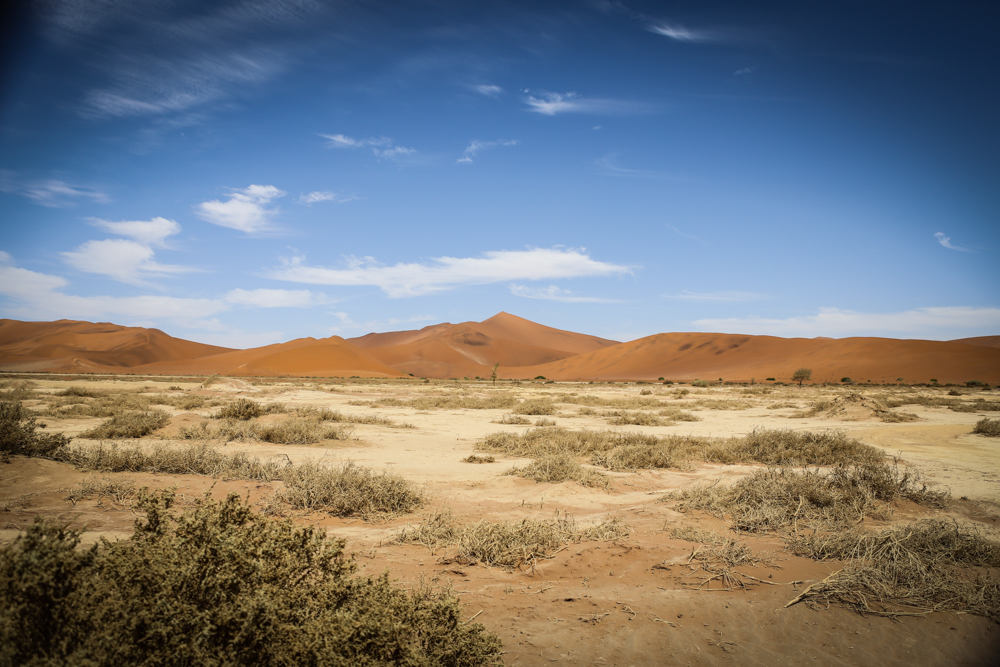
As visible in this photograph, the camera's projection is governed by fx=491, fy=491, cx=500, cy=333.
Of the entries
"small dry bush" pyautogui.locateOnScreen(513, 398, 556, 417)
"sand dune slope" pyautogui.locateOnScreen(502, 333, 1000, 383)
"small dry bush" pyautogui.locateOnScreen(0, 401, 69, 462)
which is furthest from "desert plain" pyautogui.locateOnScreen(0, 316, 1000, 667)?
"sand dune slope" pyautogui.locateOnScreen(502, 333, 1000, 383)

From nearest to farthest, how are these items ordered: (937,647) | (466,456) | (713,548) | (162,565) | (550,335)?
(162,565) < (937,647) < (713,548) < (466,456) < (550,335)

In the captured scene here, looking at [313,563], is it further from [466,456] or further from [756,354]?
[756,354]

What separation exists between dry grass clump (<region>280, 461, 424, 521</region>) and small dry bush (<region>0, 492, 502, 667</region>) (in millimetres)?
3672

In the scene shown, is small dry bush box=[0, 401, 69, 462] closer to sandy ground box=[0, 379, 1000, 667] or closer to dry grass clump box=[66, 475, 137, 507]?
sandy ground box=[0, 379, 1000, 667]

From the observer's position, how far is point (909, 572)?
14.0ft

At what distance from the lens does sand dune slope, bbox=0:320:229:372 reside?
92.8m

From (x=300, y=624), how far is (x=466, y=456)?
8.71 meters

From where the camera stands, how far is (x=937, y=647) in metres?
3.54

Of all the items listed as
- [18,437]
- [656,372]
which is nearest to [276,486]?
[18,437]

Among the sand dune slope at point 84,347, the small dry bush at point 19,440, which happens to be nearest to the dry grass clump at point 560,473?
the small dry bush at point 19,440

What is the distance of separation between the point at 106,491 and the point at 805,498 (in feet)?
29.3

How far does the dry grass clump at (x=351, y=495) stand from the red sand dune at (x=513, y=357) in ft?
267

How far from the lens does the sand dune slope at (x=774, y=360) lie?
224 ft

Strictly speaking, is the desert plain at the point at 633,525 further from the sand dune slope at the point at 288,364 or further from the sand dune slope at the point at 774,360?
the sand dune slope at the point at 288,364
